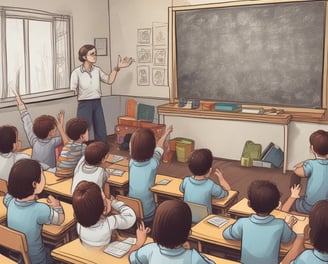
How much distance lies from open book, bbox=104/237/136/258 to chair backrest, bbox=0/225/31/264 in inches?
17.2

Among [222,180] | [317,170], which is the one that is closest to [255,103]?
[317,170]

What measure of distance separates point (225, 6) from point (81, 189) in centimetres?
454

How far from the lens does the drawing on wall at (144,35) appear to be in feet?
23.0

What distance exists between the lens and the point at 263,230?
229 cm

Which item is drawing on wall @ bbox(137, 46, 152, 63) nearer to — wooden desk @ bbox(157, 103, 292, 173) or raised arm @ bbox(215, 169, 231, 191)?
wooden desk @ bbox(157, 103, 292, 173)

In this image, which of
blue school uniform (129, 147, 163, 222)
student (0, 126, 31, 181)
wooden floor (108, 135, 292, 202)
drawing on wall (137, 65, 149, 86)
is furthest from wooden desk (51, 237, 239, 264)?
drawing on wall (137, 65, 149, 86)

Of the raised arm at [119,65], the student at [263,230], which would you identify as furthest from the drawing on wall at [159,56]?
the student at [263,230]

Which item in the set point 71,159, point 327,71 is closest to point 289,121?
point 327,71

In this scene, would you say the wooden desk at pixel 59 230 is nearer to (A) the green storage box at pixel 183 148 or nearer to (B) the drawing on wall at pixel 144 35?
(A) the green storage box at pixel 183 148

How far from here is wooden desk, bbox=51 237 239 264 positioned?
2.18 metres

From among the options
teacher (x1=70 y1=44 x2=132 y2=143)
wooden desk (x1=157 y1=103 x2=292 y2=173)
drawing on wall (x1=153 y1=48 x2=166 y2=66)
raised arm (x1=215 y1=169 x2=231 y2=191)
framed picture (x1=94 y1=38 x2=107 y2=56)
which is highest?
framed picture (x1=94 y1=38 x2=107 y2=56)

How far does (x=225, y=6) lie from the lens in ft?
19.9

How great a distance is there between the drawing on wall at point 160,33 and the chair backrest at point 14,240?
491cm

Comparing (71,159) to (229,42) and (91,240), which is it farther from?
(229,42)
